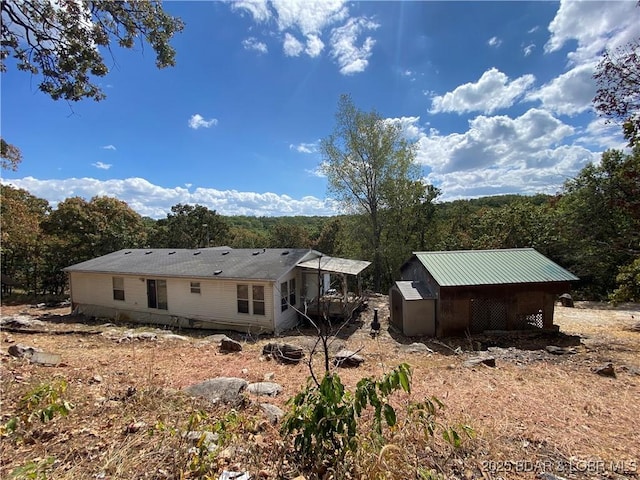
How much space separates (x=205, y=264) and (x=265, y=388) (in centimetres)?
1055

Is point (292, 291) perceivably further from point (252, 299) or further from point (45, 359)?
point (45, 359)

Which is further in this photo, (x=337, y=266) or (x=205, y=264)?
(x=205, y=264)

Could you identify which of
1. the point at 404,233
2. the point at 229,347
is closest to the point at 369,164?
the point at 404,233

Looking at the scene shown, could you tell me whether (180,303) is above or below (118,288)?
below

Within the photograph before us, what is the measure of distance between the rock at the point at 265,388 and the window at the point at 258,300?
24.2ft

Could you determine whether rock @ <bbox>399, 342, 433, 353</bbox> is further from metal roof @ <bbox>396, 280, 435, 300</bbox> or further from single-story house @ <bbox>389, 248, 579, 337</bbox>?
metal roof @ <bbox>396, 280, 435, 300</bbox>

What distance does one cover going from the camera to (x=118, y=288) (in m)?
15.8

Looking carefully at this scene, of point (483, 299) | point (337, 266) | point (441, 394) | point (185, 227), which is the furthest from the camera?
point (185, 227)

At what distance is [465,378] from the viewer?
20.1 ft

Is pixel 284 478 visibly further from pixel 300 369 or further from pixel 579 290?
pixel 579 290

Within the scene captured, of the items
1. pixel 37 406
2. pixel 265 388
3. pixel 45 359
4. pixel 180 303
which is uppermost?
pixel 37 406

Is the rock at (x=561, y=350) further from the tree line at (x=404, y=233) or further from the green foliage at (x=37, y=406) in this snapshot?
the tree line at (x=404, y=233)

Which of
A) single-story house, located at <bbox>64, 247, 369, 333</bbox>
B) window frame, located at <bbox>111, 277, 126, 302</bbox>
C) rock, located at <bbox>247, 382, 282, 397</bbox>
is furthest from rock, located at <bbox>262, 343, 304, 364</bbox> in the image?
window frame, located at <bbox>111, 277, 126, 302</bbox>

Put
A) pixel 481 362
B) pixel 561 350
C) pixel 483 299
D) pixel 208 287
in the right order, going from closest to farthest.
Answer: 1. pixel 481 362
2. pixel 561 350
3. pixel 483 299
4. pixel 208 287
